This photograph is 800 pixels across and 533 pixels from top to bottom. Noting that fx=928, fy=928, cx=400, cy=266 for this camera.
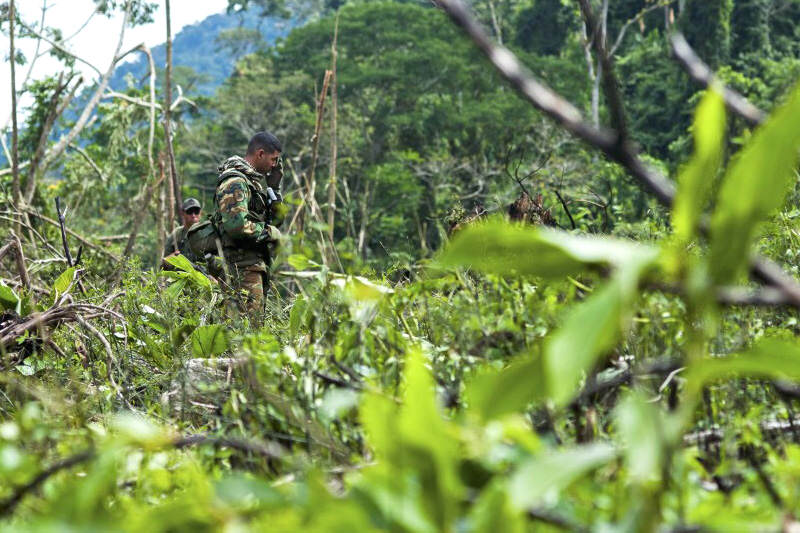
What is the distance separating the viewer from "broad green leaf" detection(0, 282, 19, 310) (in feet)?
10.6

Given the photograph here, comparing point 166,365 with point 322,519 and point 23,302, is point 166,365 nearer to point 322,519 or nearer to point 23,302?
point 23,302

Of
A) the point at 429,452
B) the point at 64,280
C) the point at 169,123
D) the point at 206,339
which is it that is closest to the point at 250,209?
the point at 169,123

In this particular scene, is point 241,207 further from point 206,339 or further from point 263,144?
point 206,339

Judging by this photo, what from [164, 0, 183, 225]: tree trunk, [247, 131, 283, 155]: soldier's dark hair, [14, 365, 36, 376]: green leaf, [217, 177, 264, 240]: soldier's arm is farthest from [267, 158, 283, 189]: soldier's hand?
[14, 365, 36, 376]: green leaf

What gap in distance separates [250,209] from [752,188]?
5.22 meters

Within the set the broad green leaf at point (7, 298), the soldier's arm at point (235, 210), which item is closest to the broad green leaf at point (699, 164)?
the broad green leaf at point (7, 298)

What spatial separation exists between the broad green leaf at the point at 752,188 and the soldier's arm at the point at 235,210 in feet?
15.8

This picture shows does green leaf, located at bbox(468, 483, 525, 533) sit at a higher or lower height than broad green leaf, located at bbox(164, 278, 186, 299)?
higher

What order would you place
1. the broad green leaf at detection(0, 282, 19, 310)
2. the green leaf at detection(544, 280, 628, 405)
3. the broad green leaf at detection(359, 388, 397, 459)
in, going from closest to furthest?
the green leaf at detection(544, 280, 628, 405) → the broad green leaf at detection(359, 388, 397, 459) → the broad green leaf at detection(0, 282, 19, 310)

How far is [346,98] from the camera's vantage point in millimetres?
31875

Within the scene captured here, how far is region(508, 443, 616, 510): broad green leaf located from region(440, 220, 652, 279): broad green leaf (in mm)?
150

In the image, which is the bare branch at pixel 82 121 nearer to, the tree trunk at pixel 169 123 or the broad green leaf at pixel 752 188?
the tree trunk at pixel 169 123

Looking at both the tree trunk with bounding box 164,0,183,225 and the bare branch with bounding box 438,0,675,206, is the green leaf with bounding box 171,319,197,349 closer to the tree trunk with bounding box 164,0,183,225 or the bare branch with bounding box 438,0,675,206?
the bare branch with bounding box 438,0,675,206

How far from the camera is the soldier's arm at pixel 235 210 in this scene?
543 cm
